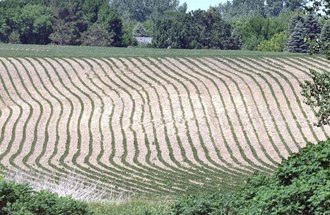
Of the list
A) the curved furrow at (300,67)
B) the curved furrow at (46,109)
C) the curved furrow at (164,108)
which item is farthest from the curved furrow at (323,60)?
the curved furrow at (46,109)

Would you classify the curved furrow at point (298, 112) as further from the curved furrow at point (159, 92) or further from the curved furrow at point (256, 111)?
the curved furrow at point (159, 92)

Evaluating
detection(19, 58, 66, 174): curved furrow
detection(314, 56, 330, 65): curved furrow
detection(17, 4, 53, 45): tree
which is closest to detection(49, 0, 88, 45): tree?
detection(17, 4, 53, 45): tree

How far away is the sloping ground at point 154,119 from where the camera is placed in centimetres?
3653

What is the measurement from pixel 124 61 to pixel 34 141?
2547 cm

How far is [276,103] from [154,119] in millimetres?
7175

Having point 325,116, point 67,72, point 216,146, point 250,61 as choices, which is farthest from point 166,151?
point 250,61

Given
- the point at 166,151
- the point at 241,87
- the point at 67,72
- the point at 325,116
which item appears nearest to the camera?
the point at 325,116

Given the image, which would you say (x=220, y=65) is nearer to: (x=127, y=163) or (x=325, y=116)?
(x=127, y=163)

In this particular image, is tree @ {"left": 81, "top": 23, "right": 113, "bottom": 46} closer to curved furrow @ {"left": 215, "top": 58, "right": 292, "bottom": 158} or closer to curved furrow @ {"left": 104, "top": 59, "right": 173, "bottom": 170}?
curved furrow @ {"left": 104, "top": 59, "right": 173, "bottom": 170}

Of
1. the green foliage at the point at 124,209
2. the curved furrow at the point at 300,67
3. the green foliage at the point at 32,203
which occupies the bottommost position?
the curved furrow at the point at 300,67

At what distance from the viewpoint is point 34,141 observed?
145 feet

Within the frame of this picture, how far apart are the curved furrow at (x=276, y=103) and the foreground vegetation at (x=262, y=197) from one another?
102 feet

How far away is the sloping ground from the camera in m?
36.5

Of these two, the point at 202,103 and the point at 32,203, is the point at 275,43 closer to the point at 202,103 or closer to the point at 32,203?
the point at 202,103
